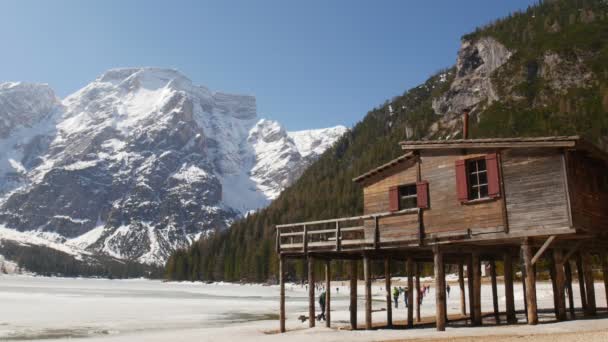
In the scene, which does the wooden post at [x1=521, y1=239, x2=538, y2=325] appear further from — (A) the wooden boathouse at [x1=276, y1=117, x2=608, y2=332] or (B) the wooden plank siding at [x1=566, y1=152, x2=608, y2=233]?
(B) the wooden plank siding at [x1=566, y1=152, x2=608, y2=233]

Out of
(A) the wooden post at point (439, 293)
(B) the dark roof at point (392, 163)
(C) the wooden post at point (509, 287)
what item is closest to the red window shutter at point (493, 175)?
(A) the wooden post at point (439, 293)

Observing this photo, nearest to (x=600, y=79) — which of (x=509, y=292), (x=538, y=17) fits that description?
(x=538, y=17)

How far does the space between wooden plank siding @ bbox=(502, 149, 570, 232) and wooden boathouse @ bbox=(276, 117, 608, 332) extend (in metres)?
0.04

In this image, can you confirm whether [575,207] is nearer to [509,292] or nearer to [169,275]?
[509,292]

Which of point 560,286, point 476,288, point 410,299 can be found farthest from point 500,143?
point 410,299

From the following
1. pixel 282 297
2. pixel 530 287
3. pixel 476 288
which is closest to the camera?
pixel 530 287

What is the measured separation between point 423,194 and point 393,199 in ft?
6.34

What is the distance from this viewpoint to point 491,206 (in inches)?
958

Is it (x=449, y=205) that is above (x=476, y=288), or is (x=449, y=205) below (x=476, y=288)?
above

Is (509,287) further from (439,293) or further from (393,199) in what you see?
(393,199)

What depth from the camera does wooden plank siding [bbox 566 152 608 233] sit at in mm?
22656

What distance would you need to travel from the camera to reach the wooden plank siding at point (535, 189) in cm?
2239

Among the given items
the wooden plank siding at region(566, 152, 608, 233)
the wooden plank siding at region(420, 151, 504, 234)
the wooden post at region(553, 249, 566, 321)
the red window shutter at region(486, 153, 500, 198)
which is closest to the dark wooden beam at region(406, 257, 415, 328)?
the wooden plank siding at region(420, 151, 504, 234)

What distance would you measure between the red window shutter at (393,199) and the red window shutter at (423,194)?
141 centimetres
